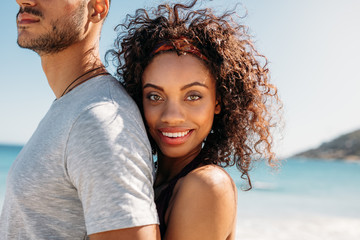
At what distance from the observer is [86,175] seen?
1416 millimetres

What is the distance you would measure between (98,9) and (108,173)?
1.16 meters

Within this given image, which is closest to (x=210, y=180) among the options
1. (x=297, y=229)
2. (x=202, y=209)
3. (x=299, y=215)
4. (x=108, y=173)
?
(x=202, y=209)

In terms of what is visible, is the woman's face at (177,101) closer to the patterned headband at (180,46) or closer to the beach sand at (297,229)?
the patterned headband at (180,46)

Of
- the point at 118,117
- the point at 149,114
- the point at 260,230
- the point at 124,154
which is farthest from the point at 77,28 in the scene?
the point at 260,230

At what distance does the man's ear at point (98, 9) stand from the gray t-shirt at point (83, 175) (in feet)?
1.91

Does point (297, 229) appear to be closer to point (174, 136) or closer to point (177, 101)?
point (174, 136)

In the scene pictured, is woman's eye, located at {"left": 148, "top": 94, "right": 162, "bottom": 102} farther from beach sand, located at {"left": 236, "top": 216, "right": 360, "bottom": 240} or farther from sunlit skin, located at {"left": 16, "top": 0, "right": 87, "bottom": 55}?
beach sand, located at {"left": 236, "top": 216, "right": 360, "bottom": 240}

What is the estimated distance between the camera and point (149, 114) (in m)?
2.07

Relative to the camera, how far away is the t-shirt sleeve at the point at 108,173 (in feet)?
4.52

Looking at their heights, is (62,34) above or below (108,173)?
above

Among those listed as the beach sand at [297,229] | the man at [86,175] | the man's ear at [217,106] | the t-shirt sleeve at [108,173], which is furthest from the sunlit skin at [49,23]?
the beach sand at [297,229]

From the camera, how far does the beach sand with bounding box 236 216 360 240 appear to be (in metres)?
10.4

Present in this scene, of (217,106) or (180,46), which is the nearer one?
(180,46)

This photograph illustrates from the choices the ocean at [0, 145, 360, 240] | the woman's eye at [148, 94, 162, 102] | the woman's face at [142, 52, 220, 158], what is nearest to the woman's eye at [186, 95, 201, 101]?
the woman's face at [142, 52, 220, 158]
